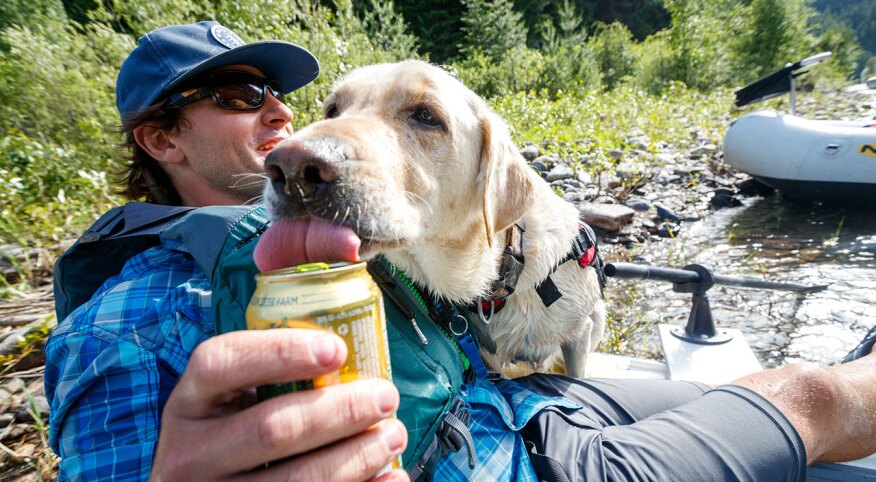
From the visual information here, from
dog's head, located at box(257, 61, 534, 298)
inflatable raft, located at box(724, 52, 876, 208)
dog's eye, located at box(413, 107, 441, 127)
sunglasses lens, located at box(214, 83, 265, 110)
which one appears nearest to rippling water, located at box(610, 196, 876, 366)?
inflatable raft, located at box(724, 52, 876, 208)

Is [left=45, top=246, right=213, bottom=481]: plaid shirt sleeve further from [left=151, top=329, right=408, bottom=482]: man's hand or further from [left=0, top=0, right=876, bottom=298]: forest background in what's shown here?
[left=0, top=0, right=876, bottom=298]: forest background

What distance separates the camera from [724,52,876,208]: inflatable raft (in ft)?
24.1

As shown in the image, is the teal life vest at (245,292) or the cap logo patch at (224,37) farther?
the cap logo patch at (224,37)

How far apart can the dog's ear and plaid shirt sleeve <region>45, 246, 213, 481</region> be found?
1.32 meters

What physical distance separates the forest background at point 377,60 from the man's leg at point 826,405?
12.8ft

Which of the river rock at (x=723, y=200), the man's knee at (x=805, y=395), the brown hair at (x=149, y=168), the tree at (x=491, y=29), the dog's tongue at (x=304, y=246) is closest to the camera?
the dog's tongue at (x=304, y=246)

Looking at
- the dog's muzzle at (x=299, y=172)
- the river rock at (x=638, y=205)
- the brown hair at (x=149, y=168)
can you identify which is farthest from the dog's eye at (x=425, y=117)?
the river rock at (x=638, y=205)

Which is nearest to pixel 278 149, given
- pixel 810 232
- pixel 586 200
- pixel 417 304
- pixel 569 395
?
pixel 417 304

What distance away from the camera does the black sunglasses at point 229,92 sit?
7.22 ft

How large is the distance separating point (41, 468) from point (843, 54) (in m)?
41.3

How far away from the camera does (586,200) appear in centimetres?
790

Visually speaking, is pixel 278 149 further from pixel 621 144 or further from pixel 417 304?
pixel 621 144

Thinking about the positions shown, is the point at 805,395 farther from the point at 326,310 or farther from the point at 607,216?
the point at 607,216

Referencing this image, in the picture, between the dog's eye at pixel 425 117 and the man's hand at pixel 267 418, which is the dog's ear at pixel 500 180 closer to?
the dog's eye at pixel 425 117
